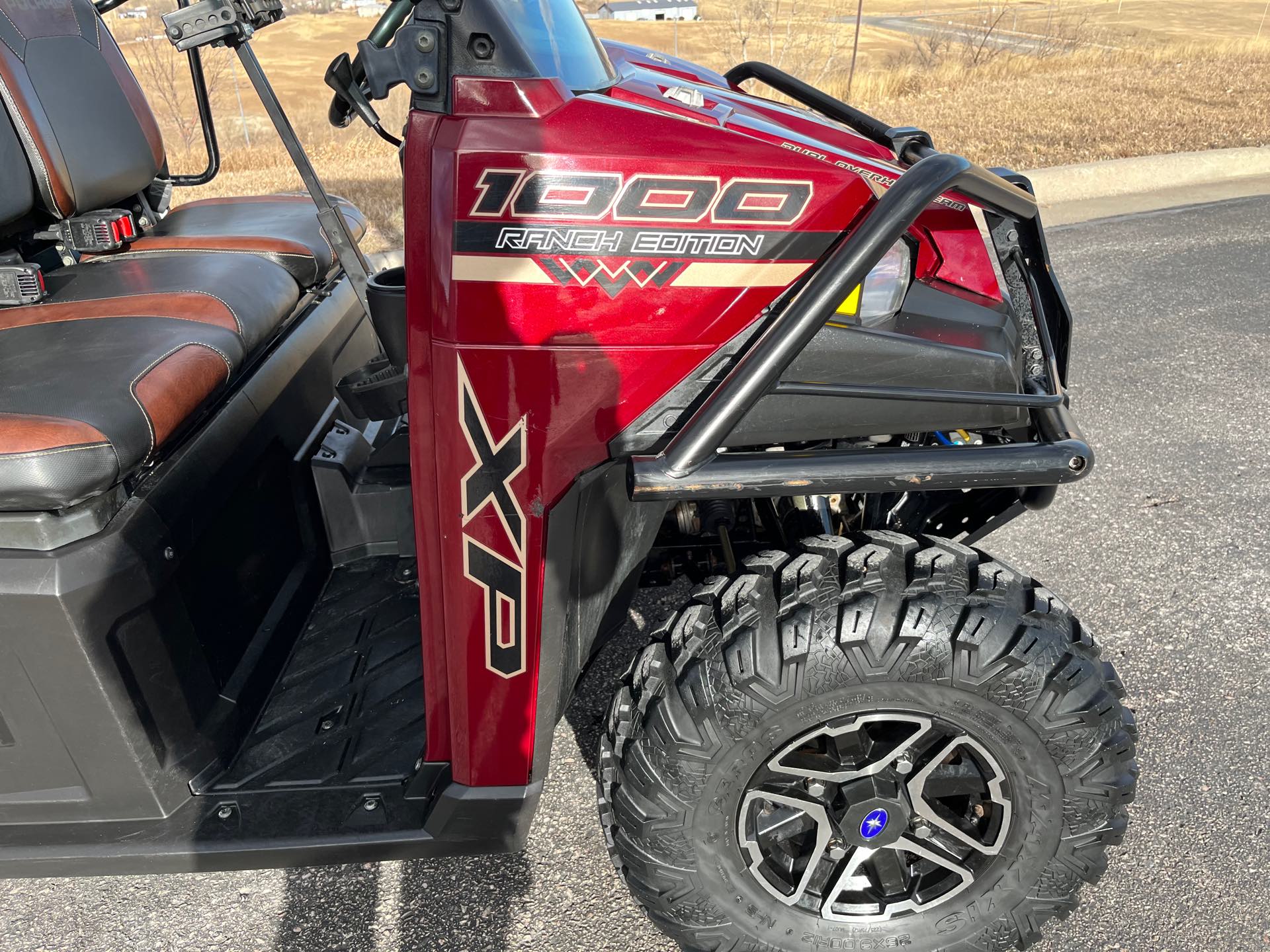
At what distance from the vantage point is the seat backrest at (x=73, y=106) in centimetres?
226

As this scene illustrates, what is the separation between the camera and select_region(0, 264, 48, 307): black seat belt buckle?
2.12 m

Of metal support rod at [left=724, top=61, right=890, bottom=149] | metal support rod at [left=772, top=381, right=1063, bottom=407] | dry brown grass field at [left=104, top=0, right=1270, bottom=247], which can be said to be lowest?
dry brown grass field at [left=104, top=0, right=1270, bottom=247]

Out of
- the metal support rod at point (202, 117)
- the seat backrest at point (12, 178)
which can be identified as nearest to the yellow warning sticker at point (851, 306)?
the metal support rod at point (202, 117)

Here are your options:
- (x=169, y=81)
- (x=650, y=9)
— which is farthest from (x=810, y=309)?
(x=650, y=9)

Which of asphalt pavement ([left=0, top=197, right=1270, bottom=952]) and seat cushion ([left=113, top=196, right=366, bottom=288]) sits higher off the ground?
seat cushion ([left=113, top=196, right=366, bottom=288])

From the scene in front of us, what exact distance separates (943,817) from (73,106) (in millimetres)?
2615

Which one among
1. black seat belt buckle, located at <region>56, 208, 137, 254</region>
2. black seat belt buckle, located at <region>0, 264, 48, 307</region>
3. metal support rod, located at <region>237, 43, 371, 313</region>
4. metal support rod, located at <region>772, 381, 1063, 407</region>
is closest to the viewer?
metal support rod, located at <region>772, 381, 1063, 407</region>

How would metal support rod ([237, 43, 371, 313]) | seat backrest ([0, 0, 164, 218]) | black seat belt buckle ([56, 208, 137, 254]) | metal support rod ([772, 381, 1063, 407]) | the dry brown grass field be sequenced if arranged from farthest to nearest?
1. the dry brown grass field
2. black seat belt buckle ([56, 208, 137, 254])
3. seat backrest ([0, 0, 164, 218])
4. metal support rod ([237, 43, 371, 313])
5. metal support rod ([772, 381, 1063, 407])

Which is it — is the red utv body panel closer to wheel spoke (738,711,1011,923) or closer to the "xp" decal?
the "xp" decal

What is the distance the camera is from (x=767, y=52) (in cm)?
1145

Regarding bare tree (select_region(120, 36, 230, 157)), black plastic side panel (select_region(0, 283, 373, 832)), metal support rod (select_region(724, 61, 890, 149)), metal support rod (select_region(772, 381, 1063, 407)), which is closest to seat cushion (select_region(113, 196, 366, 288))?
black plastic side panel (select_region(0, 283, 373, 832))

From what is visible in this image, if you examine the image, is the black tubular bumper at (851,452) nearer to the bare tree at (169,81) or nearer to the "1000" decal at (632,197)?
the "1000" decal at (632,197)

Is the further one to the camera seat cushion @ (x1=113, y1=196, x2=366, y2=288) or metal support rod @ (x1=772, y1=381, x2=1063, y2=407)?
seat cushion @ (x1=113, y1=196, x2=366, y2=288)

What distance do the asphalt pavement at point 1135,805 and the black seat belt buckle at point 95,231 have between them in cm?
156
